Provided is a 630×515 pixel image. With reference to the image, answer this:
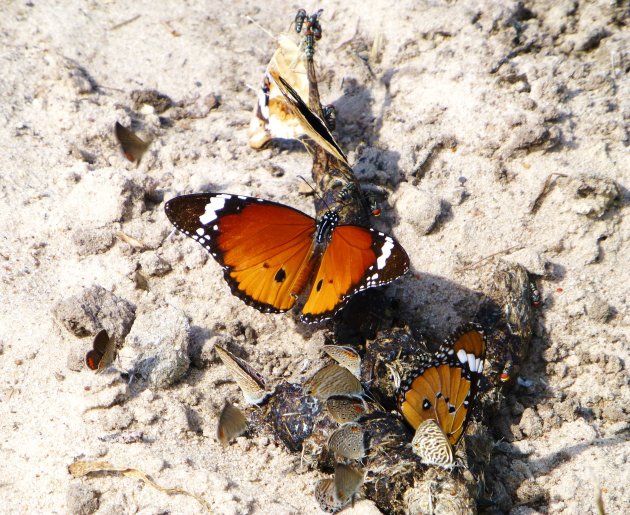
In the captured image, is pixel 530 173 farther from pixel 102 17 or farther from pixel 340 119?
pixel 102 17

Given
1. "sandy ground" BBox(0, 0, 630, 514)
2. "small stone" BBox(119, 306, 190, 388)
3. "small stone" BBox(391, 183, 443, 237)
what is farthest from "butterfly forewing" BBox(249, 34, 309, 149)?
"small stone" BBox(119, 306, 190, 388)

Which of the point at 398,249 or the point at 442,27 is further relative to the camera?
the point at 442,27

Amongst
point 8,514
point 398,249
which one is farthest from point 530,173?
point 8,514

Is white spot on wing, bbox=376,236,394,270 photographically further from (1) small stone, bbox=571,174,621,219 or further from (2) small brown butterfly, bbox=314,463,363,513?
(1) small stone, bbox=571,174,621,219

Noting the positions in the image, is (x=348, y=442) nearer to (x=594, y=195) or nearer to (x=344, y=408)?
(x=344, y=408)

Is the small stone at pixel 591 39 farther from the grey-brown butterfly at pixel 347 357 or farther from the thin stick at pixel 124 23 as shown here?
the thin stick at pixel 124 23
